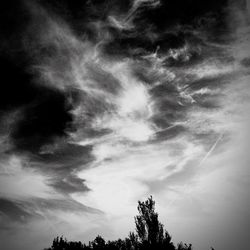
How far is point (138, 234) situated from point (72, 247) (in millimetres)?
10803

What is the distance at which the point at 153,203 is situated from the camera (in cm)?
2236

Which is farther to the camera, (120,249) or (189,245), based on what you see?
(120,249)

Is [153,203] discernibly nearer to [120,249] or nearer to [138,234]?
[138,234]

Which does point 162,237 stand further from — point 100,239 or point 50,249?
point 50,249

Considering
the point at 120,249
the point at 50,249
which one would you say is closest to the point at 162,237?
the point at 120,249

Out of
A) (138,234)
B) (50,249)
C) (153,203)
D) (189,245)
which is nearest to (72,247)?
(50,249)

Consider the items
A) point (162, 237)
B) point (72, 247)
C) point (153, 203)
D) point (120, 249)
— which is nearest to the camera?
point (162, 237)

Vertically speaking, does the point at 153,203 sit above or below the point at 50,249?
above

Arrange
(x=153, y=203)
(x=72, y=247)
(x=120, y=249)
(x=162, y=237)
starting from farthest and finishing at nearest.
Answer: (x=72, y=247), (x=120, y=249), (x=153, y=203), (x=162, y=237)

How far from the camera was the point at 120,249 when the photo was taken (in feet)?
78.3

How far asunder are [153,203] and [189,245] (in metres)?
5.79

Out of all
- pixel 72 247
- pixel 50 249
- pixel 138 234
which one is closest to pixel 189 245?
pixel 138 234

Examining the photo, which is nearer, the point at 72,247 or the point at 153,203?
the point at 153,203

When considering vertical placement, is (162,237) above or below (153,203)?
below
